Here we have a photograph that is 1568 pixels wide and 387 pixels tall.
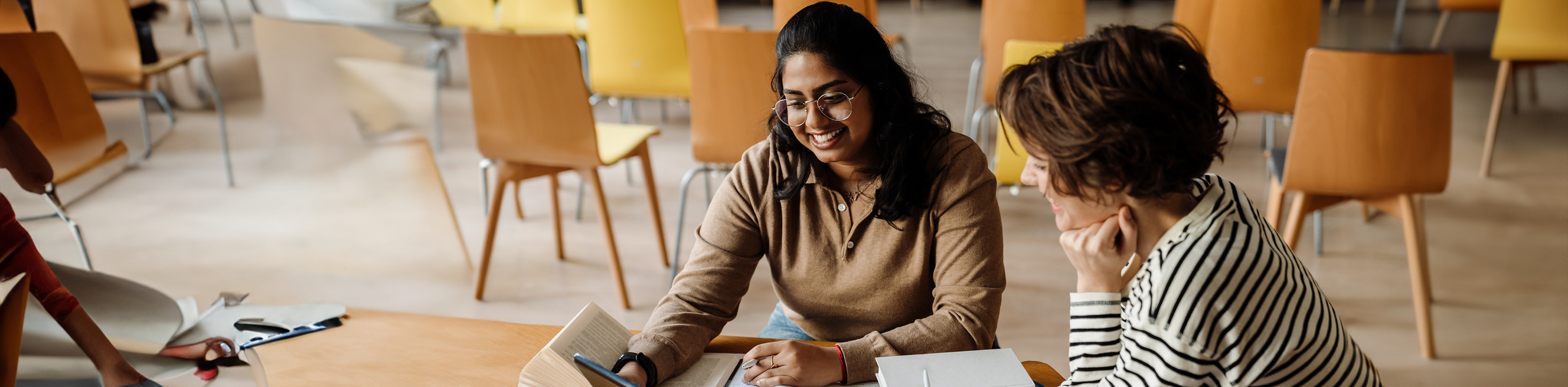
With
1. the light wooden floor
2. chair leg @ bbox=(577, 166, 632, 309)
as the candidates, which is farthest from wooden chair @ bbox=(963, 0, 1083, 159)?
chair leg @ bbox=(577, 166, 632, 309)

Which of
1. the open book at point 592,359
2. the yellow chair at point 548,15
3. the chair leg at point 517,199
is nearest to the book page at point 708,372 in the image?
the open book at point 592,359

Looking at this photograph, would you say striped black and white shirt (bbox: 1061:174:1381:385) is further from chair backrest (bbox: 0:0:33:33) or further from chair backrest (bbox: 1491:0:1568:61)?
chair backrest (bbox: 1491:0:1568:61)

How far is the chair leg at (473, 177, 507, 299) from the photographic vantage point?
251cm

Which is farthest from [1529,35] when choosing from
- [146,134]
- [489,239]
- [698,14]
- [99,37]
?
[146,134]

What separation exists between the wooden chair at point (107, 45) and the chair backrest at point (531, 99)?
37.4 inches

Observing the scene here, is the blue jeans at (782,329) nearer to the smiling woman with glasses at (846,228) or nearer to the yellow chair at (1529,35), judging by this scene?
the smiling woman with glasses at (846,228)

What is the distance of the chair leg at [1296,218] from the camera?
225cm

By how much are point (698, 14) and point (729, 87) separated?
1446 mm

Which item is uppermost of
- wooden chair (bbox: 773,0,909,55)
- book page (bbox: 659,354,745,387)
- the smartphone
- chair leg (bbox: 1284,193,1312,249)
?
wooden chair (bbox: 773,0,909,55)

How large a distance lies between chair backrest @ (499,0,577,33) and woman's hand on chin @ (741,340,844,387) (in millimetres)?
3065

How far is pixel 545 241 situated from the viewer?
311 cm

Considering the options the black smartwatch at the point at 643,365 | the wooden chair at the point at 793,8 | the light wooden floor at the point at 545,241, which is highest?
the wooden chair at the point at 793,8

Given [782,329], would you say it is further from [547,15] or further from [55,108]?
[547,15]

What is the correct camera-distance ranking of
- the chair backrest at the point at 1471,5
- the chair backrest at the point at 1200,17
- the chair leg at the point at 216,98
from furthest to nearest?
the chair backrest at the point at 1471,5, the chair leg at the point at 216,98, the chair backrest at the point at 1200,17
